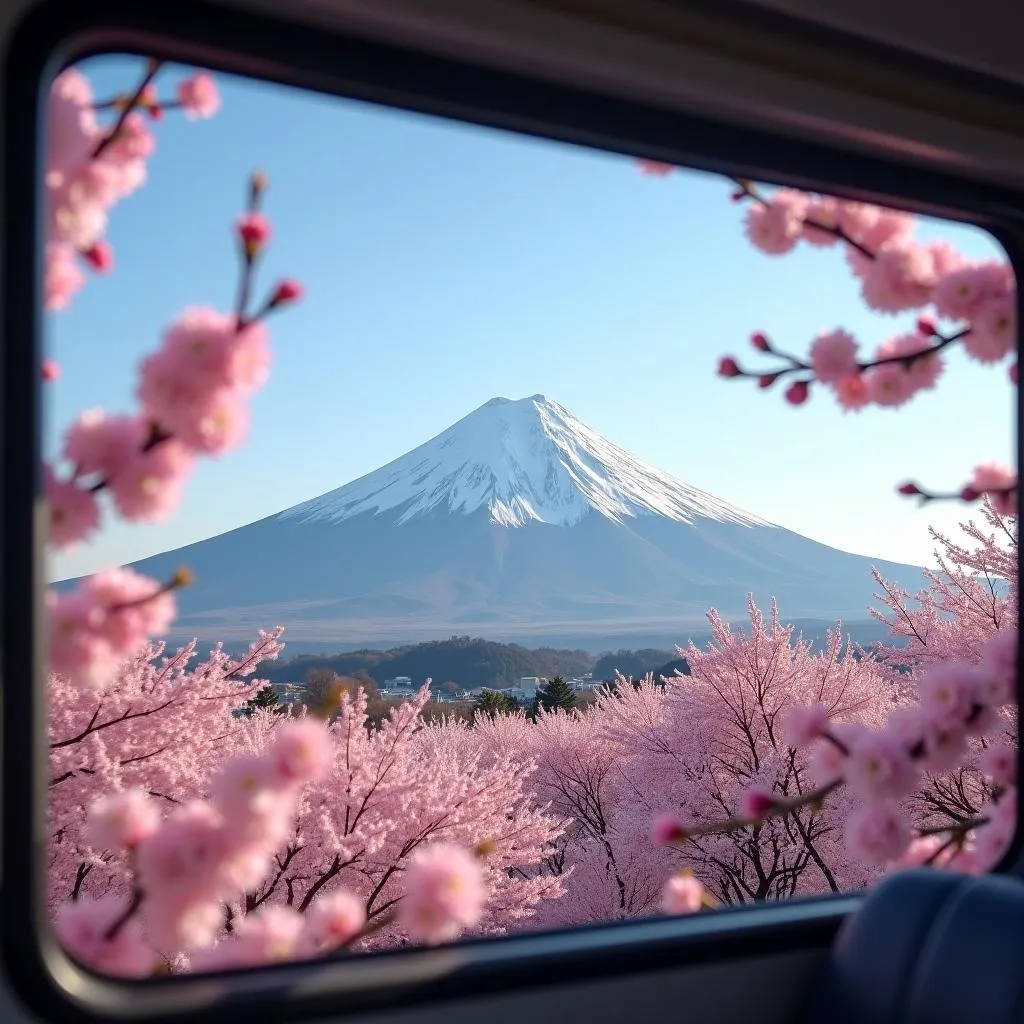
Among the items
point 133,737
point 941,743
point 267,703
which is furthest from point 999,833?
point 267,703

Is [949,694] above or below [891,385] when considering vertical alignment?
below

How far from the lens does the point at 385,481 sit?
651 inches

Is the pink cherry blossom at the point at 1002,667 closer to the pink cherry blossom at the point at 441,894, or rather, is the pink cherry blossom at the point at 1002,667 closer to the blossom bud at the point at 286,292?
the pink cherry blossom at the point at 441,894

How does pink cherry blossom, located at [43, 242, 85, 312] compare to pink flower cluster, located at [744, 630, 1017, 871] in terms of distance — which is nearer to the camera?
pink cherry blossom, located at [43, 242, 85, 312]

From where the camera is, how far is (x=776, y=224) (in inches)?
70.8

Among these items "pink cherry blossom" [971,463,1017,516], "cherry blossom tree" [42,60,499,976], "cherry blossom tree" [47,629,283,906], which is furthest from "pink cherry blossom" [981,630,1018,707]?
"cherry blossom tree" [47,629,283,906]

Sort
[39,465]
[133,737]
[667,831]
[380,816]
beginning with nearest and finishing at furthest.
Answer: [39,465]
[667,831]
[133,737]
[380,816]

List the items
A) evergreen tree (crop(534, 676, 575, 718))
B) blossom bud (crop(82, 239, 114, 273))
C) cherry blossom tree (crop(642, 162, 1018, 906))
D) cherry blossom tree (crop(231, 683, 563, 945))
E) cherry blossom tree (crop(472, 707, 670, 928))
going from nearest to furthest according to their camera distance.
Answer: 1. blossom bud (crop(82, 239, 114, 273))
2. cherry blossom tree (crop(642, 162, 1018, 906))
3. cherry blossom tree (crop(231, 683, 563, 945))
4. cherry blossom tree (crop(472, 707, 670, 928))
5. evergreen tree (crop(534, 676, 575, 718))

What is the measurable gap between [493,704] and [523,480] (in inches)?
400

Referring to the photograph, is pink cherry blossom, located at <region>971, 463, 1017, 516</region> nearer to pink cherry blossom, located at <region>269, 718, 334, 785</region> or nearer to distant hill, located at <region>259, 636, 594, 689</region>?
pink cherry blossom, located at <region>269, 718, 334, 785</region>

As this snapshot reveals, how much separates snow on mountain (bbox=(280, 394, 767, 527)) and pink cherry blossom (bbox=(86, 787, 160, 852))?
1402 cm

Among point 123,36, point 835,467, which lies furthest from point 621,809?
point 835,467

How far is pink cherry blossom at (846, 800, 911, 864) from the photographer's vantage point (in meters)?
1.71

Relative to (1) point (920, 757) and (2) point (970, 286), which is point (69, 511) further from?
(2) point (970, 286)
